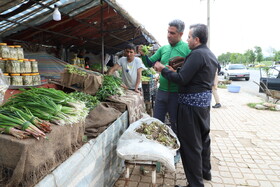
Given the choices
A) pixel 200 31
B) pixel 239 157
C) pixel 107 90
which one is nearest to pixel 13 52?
pixel 107 90

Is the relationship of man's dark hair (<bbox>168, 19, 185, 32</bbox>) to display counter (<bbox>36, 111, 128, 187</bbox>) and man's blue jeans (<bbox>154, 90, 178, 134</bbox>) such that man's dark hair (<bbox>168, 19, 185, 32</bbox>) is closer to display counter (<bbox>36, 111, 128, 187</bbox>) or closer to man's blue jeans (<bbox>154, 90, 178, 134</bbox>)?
man's blue jeans (<bbox>154, 90, 178, 134</bbox>)

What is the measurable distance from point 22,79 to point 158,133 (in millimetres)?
2482

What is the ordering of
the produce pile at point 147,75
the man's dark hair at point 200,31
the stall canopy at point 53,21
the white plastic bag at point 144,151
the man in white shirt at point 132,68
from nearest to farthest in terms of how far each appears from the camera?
the white plastic bag at point 144,151
the man's dark hair at point 200,31
the man in white shirt at point 132,68
the stall canopy at point 53,21
the produce pile at point 147,75

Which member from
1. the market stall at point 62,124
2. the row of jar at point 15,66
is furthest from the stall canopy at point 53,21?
the row of jar at point 15,66

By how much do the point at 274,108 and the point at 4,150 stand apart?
8.94m

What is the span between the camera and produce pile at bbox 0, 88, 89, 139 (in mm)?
1485

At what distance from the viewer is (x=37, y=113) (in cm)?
175

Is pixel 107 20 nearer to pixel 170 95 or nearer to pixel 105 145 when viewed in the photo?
pixel 170 95

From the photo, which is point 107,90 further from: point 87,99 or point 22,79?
point 22,79

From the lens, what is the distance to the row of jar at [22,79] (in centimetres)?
316

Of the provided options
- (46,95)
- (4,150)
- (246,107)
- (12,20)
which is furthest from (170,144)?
(246,107)

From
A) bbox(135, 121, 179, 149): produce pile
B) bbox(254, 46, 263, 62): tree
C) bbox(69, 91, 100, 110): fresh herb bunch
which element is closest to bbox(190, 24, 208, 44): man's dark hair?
bbox(135, 121, 179, 149): produce pile

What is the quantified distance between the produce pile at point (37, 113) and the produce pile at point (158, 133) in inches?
33.0

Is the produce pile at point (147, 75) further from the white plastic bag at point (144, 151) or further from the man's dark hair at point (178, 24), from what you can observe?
the white plastic bag at point (144, 151)
